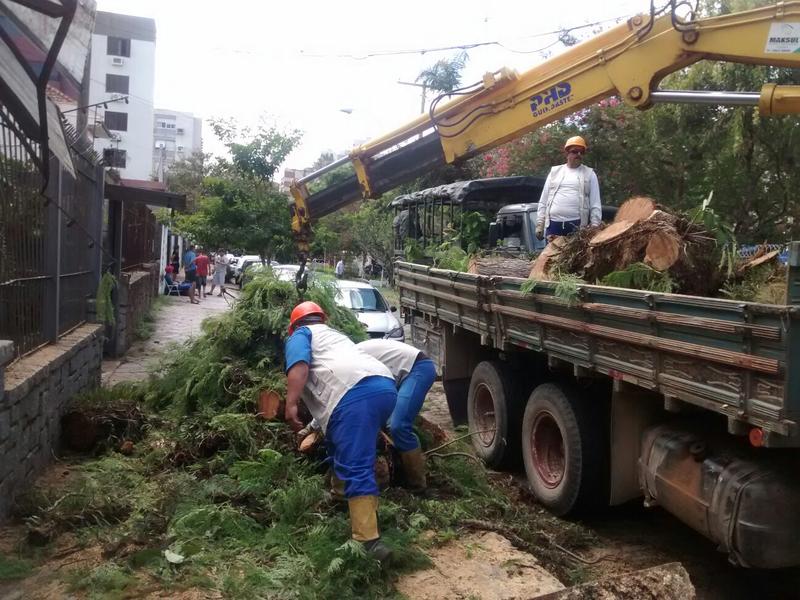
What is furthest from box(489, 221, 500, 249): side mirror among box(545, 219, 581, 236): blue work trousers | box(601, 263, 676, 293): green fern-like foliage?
box(601, 263, 676, 293): green fern-like foliage

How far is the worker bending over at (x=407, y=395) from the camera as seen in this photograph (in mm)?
5141

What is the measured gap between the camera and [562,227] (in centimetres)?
676

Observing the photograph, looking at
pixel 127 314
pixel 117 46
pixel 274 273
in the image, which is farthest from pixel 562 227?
pixel 117 46

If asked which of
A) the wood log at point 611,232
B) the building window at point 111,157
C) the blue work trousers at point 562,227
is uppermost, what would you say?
the building window at point 111,157

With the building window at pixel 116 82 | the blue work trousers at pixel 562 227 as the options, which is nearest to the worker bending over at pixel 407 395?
the blue work trousers at pixel 562 227

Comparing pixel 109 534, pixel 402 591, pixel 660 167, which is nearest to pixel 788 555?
pixel 402 591

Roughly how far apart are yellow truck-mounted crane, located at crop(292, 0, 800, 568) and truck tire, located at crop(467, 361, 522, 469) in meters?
0.02

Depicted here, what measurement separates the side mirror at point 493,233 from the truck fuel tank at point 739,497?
14.9ft

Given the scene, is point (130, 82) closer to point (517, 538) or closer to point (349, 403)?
point (349, 403)

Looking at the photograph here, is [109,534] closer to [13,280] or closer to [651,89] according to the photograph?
[13,280]

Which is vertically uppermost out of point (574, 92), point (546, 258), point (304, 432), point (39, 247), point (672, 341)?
point (574, 92)

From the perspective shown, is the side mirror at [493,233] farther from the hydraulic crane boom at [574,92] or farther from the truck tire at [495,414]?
the truck tire at [495,414]

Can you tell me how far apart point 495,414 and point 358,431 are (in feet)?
8.75

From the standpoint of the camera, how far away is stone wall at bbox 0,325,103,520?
14.4 feet
